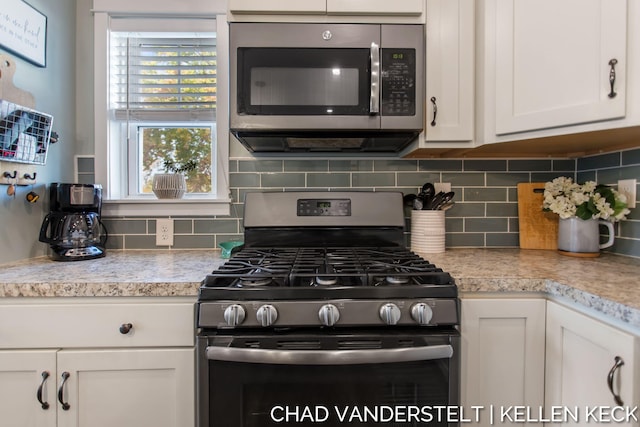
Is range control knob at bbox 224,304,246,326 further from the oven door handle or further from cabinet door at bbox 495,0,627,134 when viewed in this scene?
cabinet door at bbox 495,0,627,134

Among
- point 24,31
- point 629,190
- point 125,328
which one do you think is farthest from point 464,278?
point 24,31

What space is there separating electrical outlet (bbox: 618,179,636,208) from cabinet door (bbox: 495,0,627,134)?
52 cm

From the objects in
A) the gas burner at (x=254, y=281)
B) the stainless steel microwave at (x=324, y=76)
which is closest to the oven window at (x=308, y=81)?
the stainless steel microwave at (x=324, y=76)

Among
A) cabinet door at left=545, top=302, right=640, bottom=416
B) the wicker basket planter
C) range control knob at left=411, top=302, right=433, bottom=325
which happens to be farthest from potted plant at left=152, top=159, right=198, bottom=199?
cabinet door at left=545, top=302, right=640, bottom=416

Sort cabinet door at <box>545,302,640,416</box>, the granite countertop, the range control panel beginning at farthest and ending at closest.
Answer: the range control panel
the granite countertop
cabinet door at <box>545,302,640,416</box>

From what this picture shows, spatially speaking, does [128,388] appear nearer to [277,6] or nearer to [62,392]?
[62,392]

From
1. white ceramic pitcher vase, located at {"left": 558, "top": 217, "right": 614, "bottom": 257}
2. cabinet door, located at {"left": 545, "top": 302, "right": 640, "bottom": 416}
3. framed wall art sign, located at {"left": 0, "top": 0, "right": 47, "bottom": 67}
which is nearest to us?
cabinet door, located at {"left": 545, "top": 302, "right": 640, "bottom": 416}

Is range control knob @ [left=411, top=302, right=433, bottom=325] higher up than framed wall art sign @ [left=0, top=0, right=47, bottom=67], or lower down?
lower down

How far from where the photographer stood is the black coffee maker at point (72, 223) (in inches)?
52.1

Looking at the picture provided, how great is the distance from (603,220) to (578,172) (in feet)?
1.08

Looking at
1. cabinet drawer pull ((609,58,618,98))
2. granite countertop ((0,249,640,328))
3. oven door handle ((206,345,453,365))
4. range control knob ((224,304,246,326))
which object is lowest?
oven door handle ((206,345,453,365))

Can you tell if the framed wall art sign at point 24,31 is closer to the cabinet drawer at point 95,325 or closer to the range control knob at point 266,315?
the cabinet drawer at point 95,325

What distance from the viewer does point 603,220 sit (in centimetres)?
140

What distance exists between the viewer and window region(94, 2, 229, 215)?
5.35 feet
